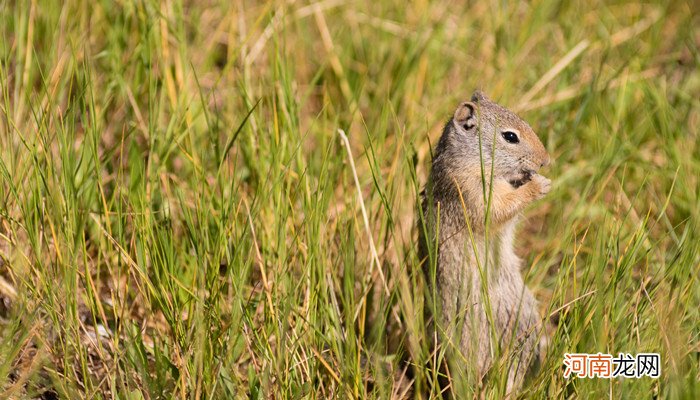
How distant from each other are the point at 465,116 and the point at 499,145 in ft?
0.62

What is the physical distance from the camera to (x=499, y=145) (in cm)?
345

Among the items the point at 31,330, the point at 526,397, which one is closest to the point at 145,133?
the point at 31,330

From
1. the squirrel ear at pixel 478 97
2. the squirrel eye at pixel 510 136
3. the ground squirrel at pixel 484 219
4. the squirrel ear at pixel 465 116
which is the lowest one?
the ground squirrel at pixel 484 219

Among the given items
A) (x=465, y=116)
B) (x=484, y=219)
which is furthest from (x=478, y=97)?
(x=484, y=219)

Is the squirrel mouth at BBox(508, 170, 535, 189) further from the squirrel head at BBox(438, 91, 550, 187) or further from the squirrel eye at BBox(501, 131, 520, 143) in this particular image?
the squirrel eye at BBox(501, 131, 520, 143)

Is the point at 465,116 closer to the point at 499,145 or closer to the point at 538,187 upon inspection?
the point at 499,145

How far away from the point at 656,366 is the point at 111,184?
2360 millimetres

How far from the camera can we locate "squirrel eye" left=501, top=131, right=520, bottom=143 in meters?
3.44

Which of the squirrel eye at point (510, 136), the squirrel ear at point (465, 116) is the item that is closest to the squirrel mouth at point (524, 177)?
the squirrel eye at point (510, 136)

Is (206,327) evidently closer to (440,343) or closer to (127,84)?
(440,343)

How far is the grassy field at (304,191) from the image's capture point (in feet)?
9.37

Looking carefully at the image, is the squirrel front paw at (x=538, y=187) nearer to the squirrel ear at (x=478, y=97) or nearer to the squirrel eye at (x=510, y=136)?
the squirrel eye at (x=510, y=136)

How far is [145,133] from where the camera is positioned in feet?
12.7

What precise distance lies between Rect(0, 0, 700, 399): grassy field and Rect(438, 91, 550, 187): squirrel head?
0.26 meters
